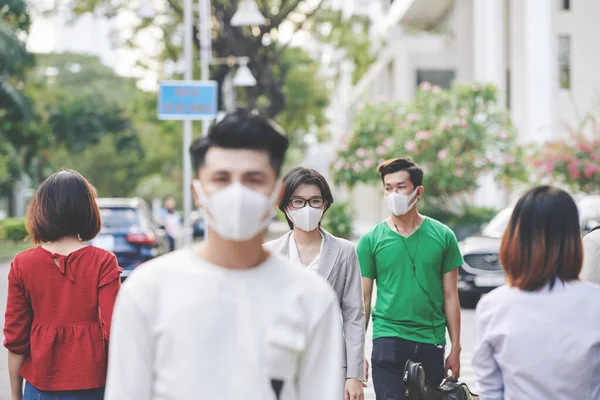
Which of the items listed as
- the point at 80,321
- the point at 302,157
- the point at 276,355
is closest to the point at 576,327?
the point at 276,355

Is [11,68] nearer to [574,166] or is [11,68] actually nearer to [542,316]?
[574,166]

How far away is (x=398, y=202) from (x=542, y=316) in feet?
7.87

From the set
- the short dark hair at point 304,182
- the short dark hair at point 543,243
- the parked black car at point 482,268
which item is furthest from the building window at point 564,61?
the short dark hair at point 543,243

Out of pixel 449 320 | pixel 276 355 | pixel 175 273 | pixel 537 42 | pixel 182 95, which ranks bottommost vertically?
pixel 449 320

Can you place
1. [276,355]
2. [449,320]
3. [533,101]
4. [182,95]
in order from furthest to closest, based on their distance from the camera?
[533,101]
[182,95]
[449,320]
[276,355]

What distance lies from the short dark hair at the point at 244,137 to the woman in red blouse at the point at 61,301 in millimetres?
1654

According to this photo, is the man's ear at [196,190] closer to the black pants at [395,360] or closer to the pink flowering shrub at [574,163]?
the black pants at [395,360]

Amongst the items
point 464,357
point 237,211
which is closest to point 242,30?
point 464,357

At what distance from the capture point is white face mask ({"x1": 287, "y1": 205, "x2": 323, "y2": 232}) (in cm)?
520

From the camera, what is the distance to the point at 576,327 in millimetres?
3346

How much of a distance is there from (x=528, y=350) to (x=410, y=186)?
2.53 metres

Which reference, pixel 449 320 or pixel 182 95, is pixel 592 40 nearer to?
pixel 182 95

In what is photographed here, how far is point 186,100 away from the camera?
58.0 feet

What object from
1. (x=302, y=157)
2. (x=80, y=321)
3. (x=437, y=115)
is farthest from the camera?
(x=302, y=157)
